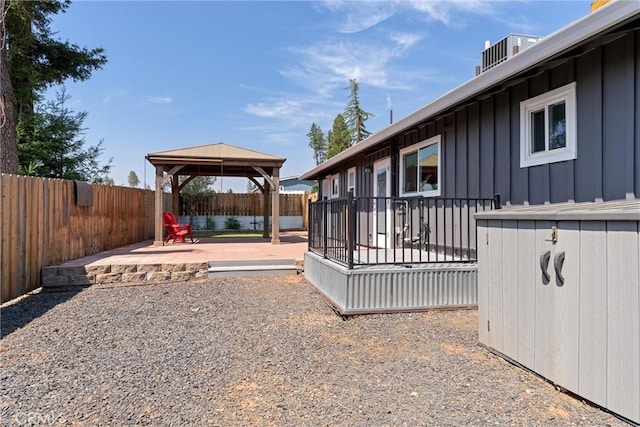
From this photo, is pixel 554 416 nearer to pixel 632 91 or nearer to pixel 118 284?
pixel 632 91

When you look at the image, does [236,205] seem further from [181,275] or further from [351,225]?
[351,225]

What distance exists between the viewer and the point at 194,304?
4.94 metres

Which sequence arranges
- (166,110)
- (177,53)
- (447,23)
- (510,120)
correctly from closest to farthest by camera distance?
(510,120) → (447,23) → (177,53) → (166,110)

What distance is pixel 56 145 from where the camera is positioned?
43.6 ft

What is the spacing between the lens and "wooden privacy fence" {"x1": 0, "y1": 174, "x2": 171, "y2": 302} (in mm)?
4984

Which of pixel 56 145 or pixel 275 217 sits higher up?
pixel 56 145

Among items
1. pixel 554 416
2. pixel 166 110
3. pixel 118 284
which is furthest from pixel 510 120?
pixel 166 110

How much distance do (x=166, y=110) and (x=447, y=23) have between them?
40.5 feet

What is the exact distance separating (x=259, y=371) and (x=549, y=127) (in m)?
3.91

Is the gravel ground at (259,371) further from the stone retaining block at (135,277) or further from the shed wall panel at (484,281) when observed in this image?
the stone retaining block at (135,277)

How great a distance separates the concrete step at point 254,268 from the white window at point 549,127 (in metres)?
4.21

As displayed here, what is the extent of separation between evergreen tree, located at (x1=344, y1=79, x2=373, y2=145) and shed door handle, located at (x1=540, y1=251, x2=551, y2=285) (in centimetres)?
2674

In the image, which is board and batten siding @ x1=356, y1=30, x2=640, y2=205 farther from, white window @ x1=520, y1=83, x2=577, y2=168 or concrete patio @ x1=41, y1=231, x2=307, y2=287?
concrete patio @ x1=41, y1=231, x2=307, y2=287

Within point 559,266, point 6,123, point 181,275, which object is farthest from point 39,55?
point 559,266
